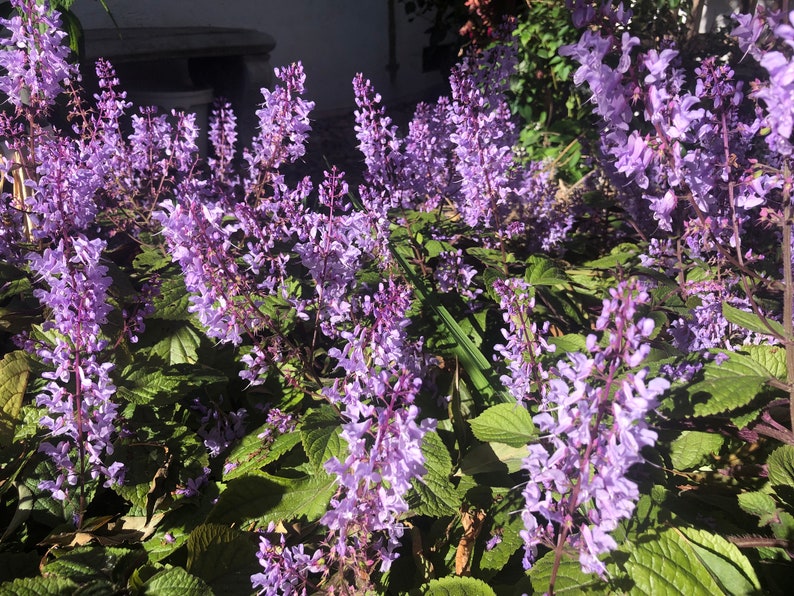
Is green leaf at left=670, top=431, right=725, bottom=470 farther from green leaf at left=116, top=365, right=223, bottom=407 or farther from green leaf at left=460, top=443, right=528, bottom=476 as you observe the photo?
green leaf at left=116, top=365, right=223, bottom=407

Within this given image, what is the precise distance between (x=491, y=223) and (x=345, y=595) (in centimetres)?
171

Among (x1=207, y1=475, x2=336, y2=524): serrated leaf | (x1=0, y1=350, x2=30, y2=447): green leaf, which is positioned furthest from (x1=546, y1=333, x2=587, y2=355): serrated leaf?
(x1=0, y1=350, x2=30, y2=447): green leaf

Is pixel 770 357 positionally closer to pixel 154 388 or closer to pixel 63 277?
pixel 154 388

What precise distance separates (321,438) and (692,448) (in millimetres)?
927

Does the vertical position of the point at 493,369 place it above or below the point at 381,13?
below

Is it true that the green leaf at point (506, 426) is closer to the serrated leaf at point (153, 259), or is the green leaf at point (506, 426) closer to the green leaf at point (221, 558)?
the green leaf at point (221, 558)

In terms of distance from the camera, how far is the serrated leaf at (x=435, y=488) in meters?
1.74

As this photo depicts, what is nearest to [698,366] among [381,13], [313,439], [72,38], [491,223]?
[313,439]

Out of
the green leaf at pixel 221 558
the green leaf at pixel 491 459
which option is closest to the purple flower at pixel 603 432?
the green leaf at pixel 491 459

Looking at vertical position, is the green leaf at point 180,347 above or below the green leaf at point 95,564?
above

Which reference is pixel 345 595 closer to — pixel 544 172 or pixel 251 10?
pixel 544 172

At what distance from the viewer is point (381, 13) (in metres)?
9.35

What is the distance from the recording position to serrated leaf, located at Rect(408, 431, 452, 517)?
1.74 m

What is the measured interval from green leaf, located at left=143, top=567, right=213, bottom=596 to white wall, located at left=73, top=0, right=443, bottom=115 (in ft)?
19.3
